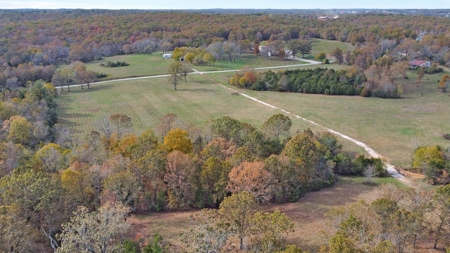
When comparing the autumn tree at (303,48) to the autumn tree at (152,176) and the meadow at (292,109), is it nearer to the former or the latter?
the meadow at (292,109)

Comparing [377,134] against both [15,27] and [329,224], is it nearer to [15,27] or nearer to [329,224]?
[329,224]

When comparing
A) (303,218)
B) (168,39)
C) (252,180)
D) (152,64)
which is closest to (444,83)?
(303,218)

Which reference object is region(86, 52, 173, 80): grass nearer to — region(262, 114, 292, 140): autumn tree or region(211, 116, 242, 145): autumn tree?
region(262, 114, 292, 140): autumn tree

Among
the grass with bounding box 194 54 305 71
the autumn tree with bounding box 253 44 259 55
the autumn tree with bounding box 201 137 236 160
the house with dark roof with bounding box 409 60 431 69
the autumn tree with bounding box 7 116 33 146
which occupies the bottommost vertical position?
the autumn tree with bounding box 7 116 33 146

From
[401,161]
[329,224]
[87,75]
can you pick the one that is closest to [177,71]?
[87,75]

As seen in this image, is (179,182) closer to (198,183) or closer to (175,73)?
(198,183)

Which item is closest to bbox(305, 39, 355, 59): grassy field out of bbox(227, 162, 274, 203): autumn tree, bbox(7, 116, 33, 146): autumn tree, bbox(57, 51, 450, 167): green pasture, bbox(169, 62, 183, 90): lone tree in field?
bbox(57, 51, 450, 167): green pasture
